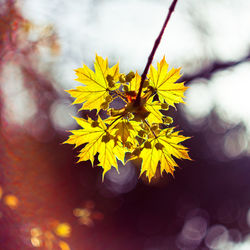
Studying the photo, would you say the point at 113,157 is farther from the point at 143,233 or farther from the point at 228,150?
the point at 143,233

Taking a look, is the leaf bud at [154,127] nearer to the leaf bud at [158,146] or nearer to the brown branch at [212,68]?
the leaf bud at [158,146]

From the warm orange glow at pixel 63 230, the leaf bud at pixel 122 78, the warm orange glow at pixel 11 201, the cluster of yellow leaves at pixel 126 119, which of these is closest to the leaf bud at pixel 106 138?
the cluster of yellow leaves at pixel 126 119

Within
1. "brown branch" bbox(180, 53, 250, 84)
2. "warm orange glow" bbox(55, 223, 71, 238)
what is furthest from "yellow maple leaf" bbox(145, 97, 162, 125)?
"warm orange glow" bbox(55, 223, 71, 238)

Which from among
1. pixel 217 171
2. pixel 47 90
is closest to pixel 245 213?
pixel 217 171

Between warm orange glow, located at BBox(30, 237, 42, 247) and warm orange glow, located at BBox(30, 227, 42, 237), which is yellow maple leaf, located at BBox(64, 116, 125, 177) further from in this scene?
warm orange glow, located at BBox(30, 227, 42, 237)

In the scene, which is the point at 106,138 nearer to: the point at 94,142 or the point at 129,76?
the point at 94,142

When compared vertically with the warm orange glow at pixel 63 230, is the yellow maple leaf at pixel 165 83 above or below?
below
